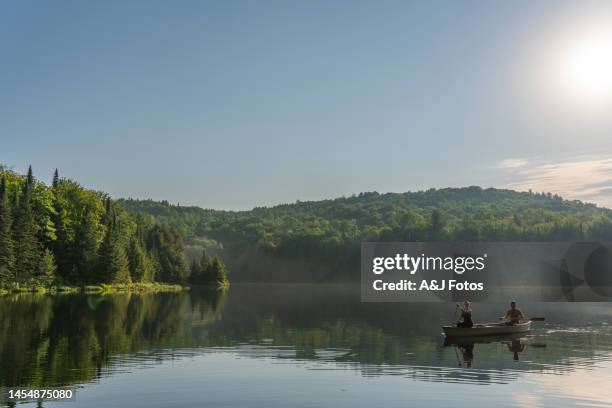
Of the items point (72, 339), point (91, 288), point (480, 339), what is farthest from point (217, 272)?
point (72, 339)

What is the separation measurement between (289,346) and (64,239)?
10139 centimetres

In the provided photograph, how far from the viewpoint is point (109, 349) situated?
124 feet

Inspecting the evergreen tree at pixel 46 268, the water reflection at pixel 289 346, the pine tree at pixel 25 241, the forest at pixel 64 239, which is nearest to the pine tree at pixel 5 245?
the forest at pixel 64 239

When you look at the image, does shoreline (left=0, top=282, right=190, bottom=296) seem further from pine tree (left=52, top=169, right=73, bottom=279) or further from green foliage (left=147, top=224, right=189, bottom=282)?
green foliage (left=147, top=224, right=189, bottom=282)

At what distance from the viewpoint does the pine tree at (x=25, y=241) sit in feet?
356

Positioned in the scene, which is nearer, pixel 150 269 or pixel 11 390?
pixel 11 390

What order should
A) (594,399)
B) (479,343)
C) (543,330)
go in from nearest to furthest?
(594,399) → (479,343) → (543,330)

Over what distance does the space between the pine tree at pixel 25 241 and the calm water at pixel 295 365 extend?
54.7 metres

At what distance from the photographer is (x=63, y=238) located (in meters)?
132

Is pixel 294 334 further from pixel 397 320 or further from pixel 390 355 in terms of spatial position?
pixel 397 320

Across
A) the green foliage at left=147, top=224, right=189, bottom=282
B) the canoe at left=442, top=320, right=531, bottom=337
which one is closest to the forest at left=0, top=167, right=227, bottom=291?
the green foliage at left=147, top=224, right=189, bottom=282

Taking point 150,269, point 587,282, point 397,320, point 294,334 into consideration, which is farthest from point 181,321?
point 587,282

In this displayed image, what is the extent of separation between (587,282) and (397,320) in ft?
490

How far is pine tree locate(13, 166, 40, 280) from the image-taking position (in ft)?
356
